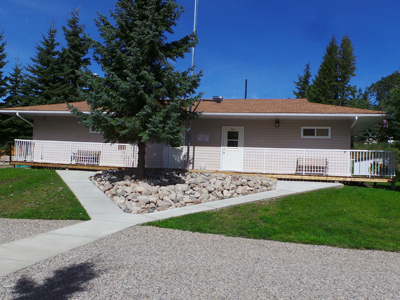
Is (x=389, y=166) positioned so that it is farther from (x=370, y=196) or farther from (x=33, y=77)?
(x=33, y=77)

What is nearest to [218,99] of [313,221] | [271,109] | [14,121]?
[271,109]

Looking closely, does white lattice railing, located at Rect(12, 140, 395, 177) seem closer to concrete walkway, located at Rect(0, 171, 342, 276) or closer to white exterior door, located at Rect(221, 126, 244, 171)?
white exterior door, located at Rect(221, 126, 244, 171)

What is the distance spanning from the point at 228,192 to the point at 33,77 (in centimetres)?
2480

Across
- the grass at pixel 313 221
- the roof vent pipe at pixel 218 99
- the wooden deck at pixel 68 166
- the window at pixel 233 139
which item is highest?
the roof vent pipe at pixel 218 99

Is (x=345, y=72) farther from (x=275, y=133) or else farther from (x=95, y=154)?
(x=95, y=154)

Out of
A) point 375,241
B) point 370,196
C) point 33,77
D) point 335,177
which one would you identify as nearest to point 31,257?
point 375,241

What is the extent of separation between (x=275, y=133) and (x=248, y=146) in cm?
133

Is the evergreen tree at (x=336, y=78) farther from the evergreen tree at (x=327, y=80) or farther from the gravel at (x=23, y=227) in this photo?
the gravel at (x=23, y=227)

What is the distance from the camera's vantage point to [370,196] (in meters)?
9.27

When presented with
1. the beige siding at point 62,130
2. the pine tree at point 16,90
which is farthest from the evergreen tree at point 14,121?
the beige siding at point 62,130

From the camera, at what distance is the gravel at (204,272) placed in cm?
320

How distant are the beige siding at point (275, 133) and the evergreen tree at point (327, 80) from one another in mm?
25571

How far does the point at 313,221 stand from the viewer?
680 centimetres

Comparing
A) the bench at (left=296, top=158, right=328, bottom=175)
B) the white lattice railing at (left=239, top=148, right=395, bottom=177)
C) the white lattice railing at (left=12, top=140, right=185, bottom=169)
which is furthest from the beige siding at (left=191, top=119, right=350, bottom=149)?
the white lattice railing at (left=12, top=140, right=185, bottom=169)
